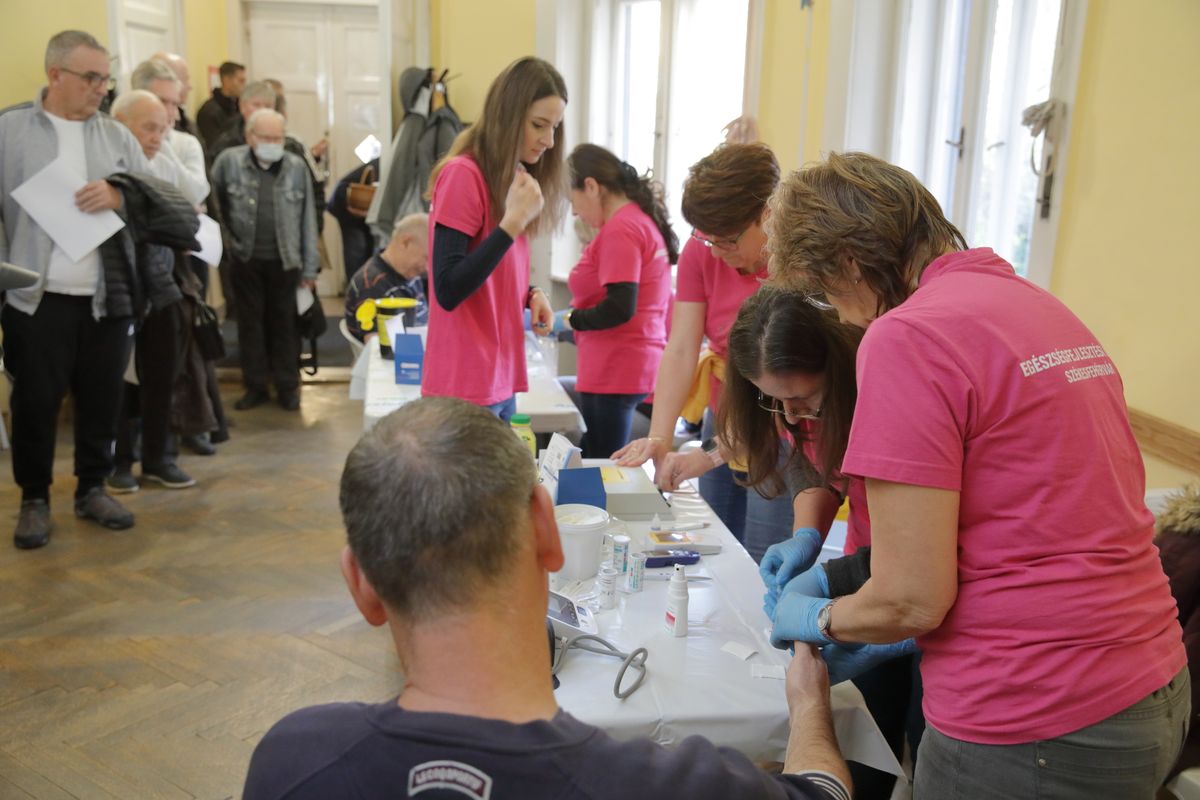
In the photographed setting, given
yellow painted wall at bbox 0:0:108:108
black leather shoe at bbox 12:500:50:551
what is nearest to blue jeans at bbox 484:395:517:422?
black leather shoe at bbox 12:500:50:551

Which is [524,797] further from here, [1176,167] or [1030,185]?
[1030,185]

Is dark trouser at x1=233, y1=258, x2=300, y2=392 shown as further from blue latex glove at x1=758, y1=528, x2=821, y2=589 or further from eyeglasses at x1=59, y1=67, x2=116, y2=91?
blue latex glove at x1=758, y1=528, x2=821, y2=589

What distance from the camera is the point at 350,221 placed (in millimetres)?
6652

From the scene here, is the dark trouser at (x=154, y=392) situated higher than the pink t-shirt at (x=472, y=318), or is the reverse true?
the pink t-shirt at (x=472, y=318)

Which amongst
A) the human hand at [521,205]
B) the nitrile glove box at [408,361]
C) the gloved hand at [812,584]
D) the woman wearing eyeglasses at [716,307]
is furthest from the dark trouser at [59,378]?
the gloved hand at [812,584]

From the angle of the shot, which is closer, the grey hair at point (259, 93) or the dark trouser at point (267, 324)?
the dark trouser at point (267, 324)

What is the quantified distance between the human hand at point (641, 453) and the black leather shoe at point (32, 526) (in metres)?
2.42

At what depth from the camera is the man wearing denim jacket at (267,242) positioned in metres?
5.30

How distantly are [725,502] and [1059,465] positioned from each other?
1.48 meters

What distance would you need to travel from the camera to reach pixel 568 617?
5.20 feet

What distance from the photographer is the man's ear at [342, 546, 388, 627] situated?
0.91m

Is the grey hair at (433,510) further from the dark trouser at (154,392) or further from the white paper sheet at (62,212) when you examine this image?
the dark trouser at (154,392)

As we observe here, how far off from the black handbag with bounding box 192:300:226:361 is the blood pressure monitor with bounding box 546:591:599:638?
3169 mm

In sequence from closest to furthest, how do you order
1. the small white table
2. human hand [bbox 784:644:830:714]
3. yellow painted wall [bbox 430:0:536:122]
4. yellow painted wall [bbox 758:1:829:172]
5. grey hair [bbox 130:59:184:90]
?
human hand [bbox 784:644:830:714] → the small white table → yellow painted wall [bbox 758:1:829:172] → grey hair [bbox 130:59:184:90] → yellow painted wall [bbox 430:0:536:122]
